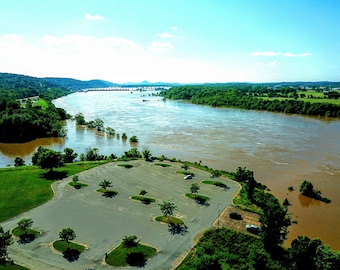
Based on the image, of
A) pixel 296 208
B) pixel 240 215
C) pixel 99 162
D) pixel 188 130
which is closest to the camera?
pixel 240 215

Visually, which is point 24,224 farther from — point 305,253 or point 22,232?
point 305,253

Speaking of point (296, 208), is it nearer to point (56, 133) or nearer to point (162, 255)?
point (162, 255)

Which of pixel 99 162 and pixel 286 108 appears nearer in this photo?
pixel 99 162

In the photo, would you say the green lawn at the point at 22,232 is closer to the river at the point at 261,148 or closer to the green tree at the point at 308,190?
the river at the point at 261,148

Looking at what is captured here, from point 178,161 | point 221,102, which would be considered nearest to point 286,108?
point 221,102

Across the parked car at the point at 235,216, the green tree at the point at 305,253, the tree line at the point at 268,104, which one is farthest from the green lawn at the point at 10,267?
the tree line at the point at 268,104
